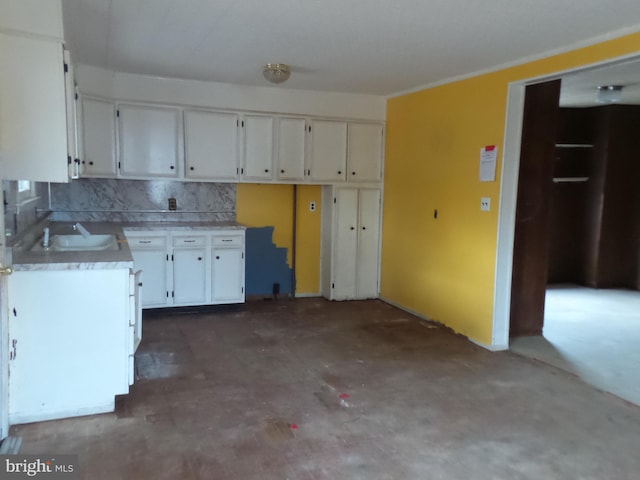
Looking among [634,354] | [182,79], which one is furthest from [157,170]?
[634,354]

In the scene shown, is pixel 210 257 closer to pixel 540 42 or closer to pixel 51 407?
pixel 51 407

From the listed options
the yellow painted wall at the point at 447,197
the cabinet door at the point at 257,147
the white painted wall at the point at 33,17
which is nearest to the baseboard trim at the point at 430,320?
the yellow painted wall at the point at 447,197

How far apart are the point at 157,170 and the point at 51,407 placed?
8.75 ft

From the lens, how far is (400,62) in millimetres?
4004

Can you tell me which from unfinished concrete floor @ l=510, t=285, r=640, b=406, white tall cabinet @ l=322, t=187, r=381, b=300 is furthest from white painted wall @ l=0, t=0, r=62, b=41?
unfinished concrete floor @ l=510, t=285, r=640, b=406

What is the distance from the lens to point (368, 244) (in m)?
5.79

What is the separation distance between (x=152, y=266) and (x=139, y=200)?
2.67 feet

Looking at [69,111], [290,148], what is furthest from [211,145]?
[69,111]

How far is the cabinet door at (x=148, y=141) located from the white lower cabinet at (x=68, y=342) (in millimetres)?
2200

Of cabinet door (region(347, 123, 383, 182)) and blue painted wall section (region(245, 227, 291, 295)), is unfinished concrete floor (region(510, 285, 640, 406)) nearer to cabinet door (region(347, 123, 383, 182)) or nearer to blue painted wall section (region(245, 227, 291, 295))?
cabinet door (region(347, 123, 383, 182))

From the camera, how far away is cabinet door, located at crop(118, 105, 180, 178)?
4.75 meters

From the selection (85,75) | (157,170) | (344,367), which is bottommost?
(344,367)

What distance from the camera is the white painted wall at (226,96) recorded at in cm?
462

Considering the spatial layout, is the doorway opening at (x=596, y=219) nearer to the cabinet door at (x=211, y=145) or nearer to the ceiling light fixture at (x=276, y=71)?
the ceiling light fixture at (x=276, y=71)
